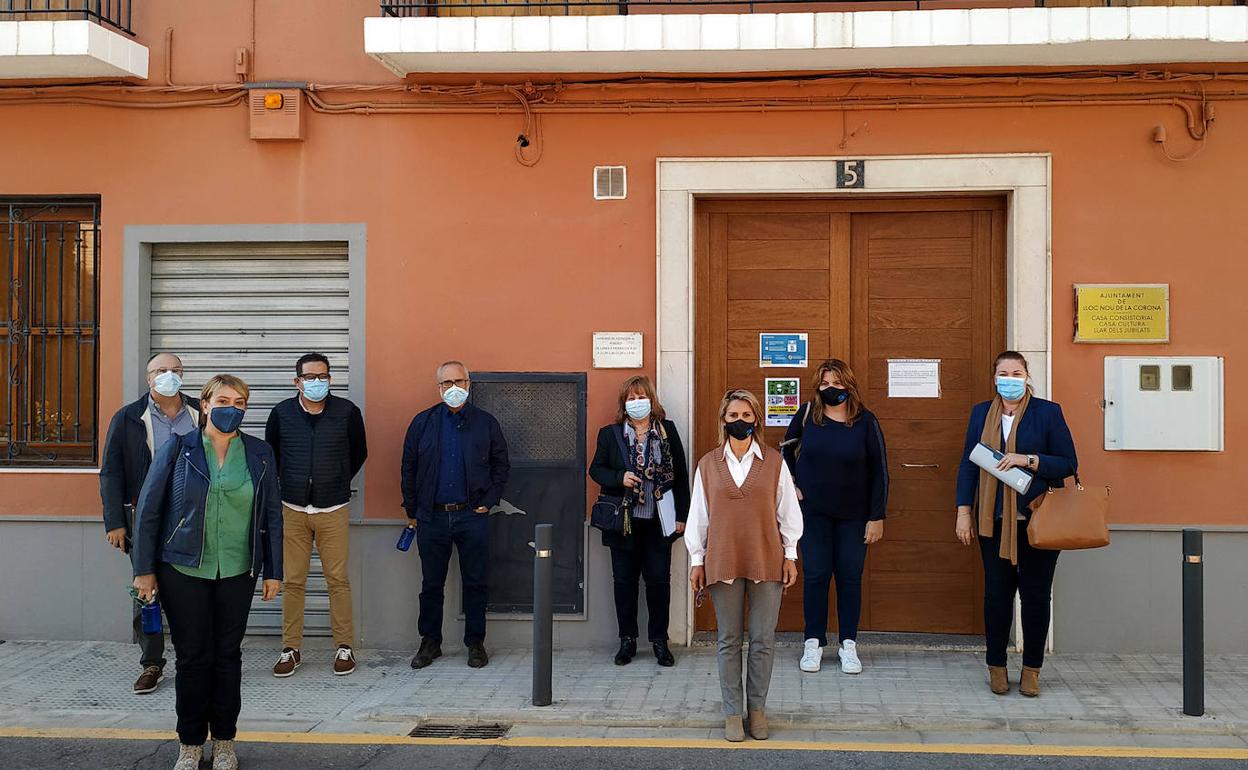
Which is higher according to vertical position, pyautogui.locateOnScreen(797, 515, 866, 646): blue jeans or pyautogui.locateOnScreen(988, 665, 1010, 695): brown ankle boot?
pyautogui.locateOnScreen(797, 515, 866, 646): blue jeans

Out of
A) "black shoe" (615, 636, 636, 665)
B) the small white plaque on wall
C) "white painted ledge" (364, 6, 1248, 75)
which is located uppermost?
"white painted ledge" (364, 6, 1248, 75)

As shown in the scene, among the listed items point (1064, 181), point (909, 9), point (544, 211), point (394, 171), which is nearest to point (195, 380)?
point (394, 171)

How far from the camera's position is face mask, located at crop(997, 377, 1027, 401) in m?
6.32

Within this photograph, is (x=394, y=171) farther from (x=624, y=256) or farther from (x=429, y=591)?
(x=429, y=591)

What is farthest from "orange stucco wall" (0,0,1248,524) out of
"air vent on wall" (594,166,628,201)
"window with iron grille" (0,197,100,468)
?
"window with iron grille" (0,197,100,468)

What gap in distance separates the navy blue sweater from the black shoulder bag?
1.07 metres

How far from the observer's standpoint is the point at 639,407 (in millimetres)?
6945

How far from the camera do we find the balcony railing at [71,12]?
7564 mm

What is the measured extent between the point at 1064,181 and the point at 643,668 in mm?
4120

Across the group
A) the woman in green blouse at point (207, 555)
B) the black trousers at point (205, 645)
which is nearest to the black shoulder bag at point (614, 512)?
the woman in green blouse at point (207, 555)

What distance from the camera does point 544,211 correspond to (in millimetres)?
7547

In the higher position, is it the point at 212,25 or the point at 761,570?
the point at 212,25

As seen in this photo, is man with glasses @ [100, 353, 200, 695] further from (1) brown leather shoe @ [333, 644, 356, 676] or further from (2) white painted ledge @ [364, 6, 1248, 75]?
(2) white painted ledge @ [364, 6, 1248, 75]

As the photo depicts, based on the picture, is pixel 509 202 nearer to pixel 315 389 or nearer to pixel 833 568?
pixel 315 389
